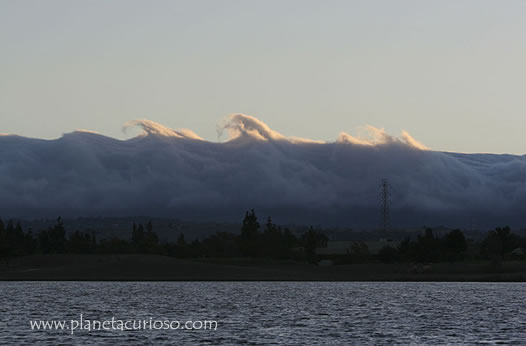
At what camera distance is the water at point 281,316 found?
79.8m

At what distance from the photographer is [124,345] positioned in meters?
73.6

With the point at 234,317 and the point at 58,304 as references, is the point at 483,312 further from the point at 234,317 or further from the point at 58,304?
the point at 58,304

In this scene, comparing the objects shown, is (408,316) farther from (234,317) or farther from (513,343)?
(513,343)

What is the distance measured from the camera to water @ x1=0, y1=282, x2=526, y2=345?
79.8m

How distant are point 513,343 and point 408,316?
31.6 metres

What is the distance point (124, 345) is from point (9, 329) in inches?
690

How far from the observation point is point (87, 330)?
281 feet

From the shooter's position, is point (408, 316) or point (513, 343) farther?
point (408, 316)

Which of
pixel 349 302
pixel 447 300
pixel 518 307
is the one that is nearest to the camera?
pixel 518 307

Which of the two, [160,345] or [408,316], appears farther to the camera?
[408,316]

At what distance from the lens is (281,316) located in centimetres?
10619

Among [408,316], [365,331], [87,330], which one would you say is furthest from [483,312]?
[87,330]

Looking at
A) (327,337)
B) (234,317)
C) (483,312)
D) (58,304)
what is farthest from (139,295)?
(327,337)

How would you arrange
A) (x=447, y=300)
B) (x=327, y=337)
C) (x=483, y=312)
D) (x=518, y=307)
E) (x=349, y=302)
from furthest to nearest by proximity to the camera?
(x=447, y=300)
(x=349, y=302)
(x=518, y=307)
(x=483, y=312)
(x=327, y=337)
